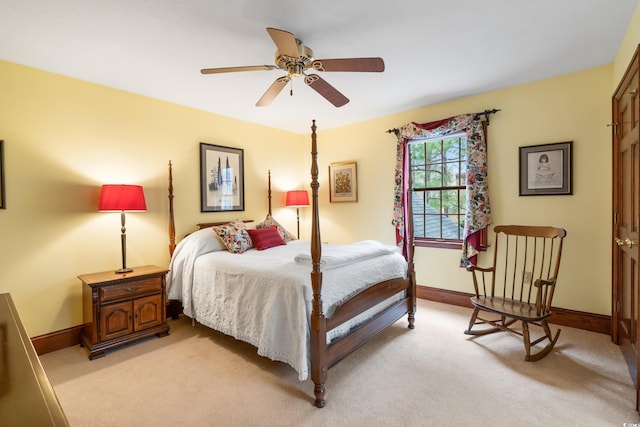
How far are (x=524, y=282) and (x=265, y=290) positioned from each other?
9.15 feet

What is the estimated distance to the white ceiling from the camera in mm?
1954

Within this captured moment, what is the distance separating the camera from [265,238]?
3.56 metres

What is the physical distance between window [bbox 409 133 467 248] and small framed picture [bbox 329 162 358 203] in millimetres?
901

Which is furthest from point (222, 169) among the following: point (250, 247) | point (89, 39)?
point (89, 39)

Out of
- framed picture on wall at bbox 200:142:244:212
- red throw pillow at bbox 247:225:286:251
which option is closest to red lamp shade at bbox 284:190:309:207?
framed picture on wall at bbox 200:142:244:212

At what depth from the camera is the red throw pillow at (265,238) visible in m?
3.50

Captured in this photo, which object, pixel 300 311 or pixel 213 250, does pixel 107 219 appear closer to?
pixel 213 250

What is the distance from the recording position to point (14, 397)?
703 mm

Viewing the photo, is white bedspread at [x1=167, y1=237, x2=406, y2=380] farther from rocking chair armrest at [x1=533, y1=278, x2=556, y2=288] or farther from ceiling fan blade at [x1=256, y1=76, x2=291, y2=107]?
ceiling fan blade at [x1=256, y1=76, x2=291, y2=107]

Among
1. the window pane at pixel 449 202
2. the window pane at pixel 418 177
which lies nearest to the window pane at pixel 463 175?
the window pane at pixel 449 202

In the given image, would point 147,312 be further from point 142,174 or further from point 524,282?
point 524,282

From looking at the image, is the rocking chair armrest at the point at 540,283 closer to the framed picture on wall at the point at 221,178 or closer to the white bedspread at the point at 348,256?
the white bedspread at the point at 348,256

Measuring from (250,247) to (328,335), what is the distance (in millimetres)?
1726

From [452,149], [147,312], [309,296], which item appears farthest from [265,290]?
[452,149]
